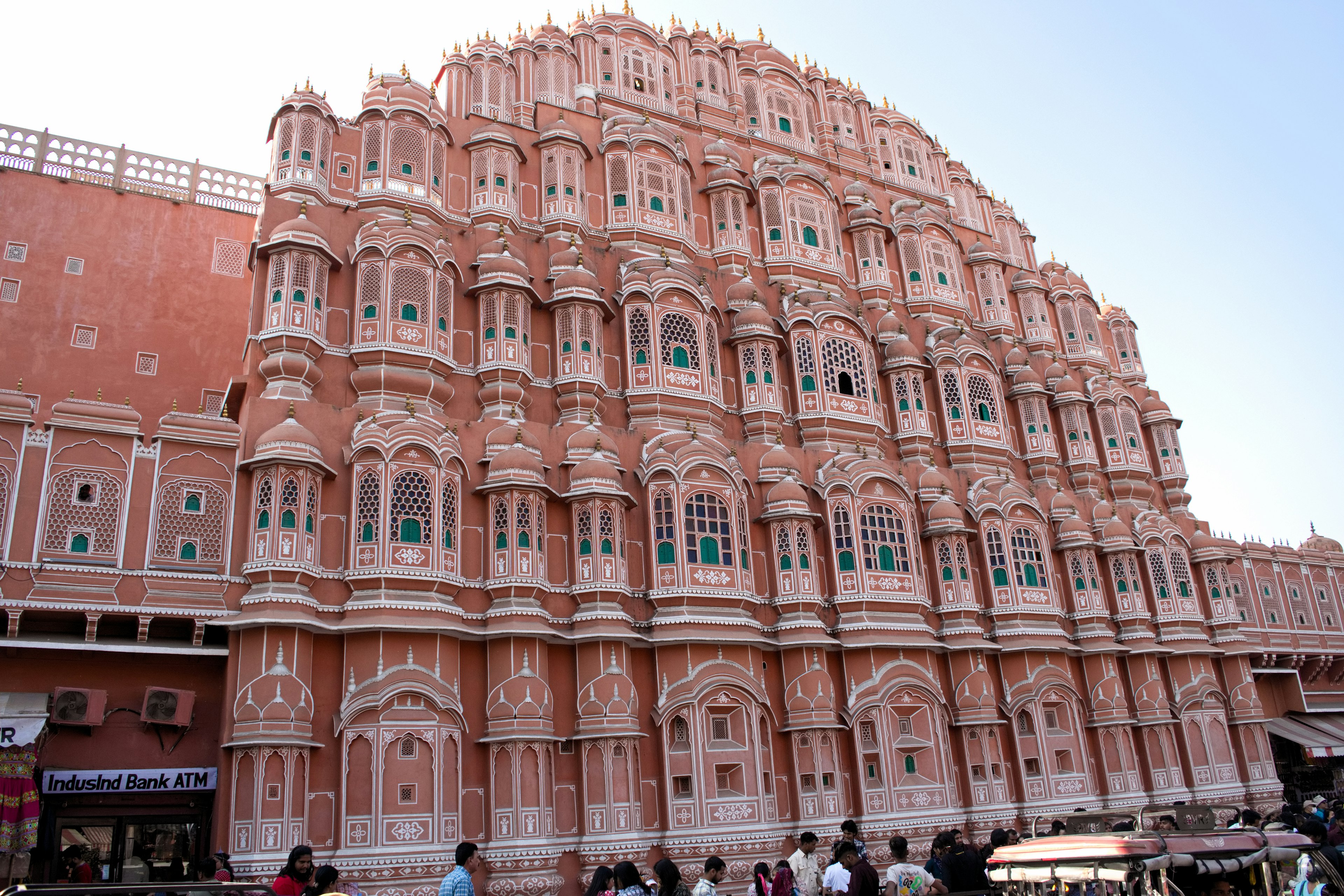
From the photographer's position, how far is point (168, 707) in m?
17.3

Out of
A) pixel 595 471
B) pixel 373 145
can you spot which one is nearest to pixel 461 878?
pixel 595 471

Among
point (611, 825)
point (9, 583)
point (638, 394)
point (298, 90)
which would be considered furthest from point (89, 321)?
point (611, 825)

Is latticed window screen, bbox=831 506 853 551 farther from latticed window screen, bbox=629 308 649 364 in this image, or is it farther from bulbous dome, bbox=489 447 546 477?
bulbous dome, bbox=489 447 546 477

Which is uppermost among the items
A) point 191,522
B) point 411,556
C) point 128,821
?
point 191,522

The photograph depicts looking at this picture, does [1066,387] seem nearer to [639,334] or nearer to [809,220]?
[809,220]

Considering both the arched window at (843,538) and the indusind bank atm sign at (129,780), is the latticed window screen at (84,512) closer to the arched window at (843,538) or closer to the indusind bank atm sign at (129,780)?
the indusind bank atm sign at (129,780)

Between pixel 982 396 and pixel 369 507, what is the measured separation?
17532 mm

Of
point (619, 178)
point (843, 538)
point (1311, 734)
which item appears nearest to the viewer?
point (843, 538)

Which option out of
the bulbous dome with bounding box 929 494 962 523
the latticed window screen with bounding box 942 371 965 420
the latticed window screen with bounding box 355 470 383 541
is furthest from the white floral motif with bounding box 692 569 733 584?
the latticed window screen with bounding box 942 371 965 420

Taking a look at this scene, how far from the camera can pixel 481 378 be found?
22078 millimetres

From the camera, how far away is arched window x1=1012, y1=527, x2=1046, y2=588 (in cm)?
2608

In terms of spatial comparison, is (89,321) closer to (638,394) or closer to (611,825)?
(638,394)

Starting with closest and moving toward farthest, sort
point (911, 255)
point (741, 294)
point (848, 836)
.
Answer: point (848, 836), point (741, 294), point (911, 255)

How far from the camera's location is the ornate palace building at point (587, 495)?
57.1 feet
